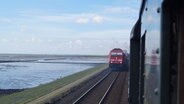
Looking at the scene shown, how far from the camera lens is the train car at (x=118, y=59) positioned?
61.5 meters

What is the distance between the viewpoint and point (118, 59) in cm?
6128

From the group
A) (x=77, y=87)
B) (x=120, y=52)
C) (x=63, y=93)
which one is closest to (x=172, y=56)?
(x=63, y=93)

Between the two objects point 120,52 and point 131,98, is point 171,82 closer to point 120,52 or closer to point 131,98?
point 131,98

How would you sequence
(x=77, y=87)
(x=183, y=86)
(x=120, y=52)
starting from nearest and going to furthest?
(x=183, y=86), (x=77, y=87), (x=120, y=52)

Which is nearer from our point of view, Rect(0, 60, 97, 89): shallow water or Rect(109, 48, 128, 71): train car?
Rect(0, 60, 97, 89): shallow water

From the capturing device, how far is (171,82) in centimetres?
354

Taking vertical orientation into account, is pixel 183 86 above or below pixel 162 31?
below

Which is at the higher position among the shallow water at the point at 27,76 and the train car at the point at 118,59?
the train car at the point at 118,59

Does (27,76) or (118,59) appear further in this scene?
(27,76)

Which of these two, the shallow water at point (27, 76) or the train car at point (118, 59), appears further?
the train car at point (118, 59)

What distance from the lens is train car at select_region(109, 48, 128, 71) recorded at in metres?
61.5

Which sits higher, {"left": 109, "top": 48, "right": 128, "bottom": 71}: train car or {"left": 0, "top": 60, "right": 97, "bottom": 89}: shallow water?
{"left": 109, "top": 48, "right": 128, "bottom": 71}: train car

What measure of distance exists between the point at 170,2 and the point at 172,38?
0.30m

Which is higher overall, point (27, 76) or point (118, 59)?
point (118, 59)
